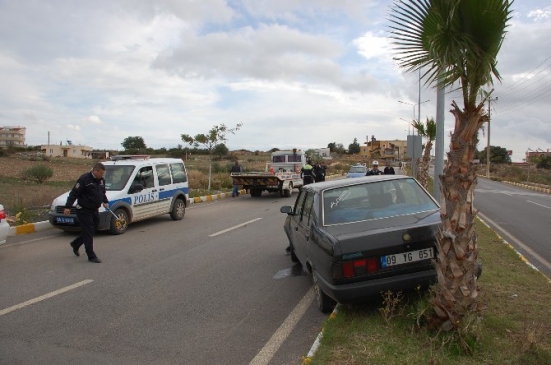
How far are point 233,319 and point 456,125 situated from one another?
124 inches

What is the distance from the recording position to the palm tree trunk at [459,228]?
12.1 feet

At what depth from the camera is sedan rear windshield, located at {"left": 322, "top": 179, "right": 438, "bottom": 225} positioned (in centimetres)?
526

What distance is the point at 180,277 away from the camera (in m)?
6.82

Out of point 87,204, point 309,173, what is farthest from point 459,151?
point 309,173

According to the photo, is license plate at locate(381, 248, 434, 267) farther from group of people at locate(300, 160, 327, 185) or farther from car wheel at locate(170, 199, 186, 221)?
group of people at locate(300, 160, 327, 185)

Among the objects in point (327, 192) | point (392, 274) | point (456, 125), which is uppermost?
point (456, 125)

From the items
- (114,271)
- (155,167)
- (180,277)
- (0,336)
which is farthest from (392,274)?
(155,167)

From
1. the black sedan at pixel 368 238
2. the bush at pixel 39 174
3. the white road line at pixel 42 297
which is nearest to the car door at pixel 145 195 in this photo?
the white road line at pixel 42 297

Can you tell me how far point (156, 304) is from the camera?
18.2 feet

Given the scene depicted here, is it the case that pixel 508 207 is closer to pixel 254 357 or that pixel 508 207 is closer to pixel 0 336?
pixel 254 357

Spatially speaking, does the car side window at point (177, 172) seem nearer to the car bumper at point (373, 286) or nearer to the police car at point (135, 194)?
the police car at point (135, 194)

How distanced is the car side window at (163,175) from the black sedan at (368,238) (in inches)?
304

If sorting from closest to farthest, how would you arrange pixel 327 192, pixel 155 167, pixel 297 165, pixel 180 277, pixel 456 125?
pixel 456 125, pixel 327 192, pixel 180 277, pixel 155 167, pixel 297 165

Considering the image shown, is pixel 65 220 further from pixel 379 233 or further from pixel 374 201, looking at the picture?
pixel 379 233
